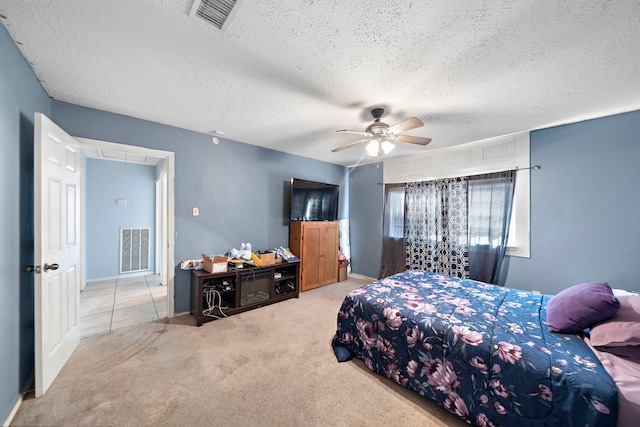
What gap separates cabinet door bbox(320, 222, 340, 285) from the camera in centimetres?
421

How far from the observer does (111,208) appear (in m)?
4.44

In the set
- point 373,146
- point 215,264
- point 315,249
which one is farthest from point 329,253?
point 373,146

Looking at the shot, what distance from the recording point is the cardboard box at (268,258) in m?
3.34

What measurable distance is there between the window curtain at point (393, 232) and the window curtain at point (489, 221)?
1.07m

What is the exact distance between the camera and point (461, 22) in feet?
4.24

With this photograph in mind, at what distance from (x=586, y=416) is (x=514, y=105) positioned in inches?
94.6

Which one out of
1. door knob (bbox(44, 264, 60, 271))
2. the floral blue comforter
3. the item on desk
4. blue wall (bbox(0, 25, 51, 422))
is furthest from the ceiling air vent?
the item on desk

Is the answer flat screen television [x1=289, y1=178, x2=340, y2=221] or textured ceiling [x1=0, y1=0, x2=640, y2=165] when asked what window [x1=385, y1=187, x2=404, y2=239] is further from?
textured ceiling [x1=0, y1=0, x2=640, y2=165]

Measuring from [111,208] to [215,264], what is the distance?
3227 millimetres

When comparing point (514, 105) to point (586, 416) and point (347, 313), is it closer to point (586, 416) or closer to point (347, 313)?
point (586, 416)

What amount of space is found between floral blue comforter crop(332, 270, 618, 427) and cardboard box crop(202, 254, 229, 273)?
1629mm

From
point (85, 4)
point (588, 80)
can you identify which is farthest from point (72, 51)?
point (588, 80)

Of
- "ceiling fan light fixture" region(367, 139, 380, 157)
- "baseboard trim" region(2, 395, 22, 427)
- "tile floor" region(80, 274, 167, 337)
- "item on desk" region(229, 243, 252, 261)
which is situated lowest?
"tile floor" region(80, 274, 167, 337)

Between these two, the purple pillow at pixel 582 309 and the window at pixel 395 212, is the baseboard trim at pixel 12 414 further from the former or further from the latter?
the window at pixel 395 212
